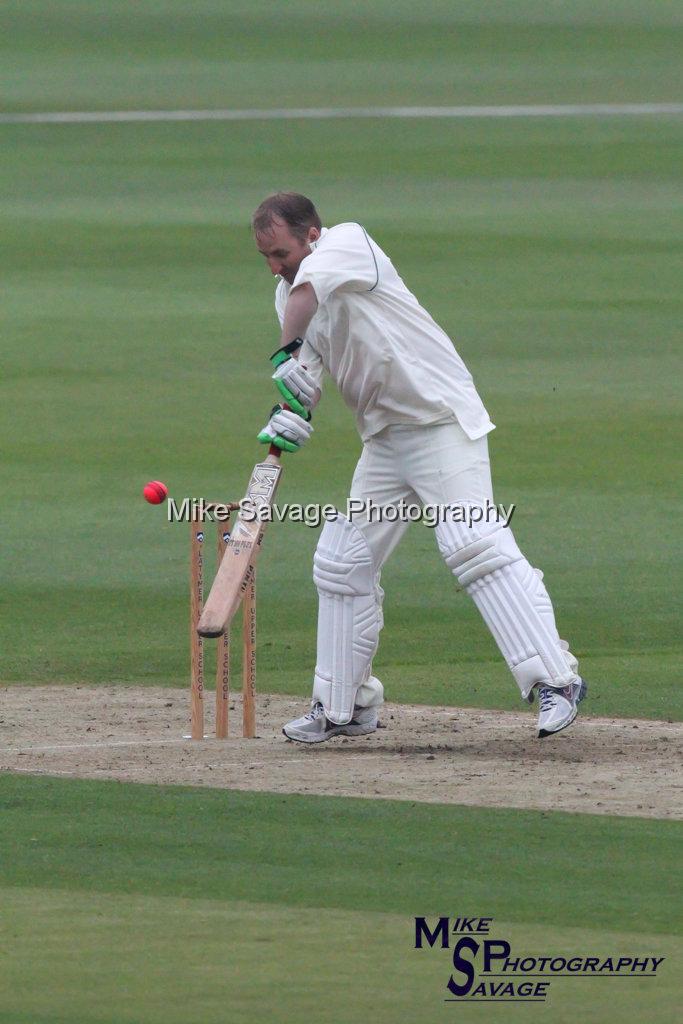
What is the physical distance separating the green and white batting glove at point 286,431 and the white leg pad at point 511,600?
0.59 metres

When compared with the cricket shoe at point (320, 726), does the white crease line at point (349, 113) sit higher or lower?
higher

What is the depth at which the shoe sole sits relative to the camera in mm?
7254

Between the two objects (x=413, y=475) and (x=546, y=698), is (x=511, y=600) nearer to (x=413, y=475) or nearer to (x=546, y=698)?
(x=546, y=698)

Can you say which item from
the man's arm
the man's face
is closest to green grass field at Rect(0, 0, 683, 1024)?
the man's arm

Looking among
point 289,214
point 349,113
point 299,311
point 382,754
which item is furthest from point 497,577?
point 349,113

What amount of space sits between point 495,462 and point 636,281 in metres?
6.02

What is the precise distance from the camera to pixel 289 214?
23.3 ft

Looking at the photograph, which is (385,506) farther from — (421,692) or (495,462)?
(495,462)

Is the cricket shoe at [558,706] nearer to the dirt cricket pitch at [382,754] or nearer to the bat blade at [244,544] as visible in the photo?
the dirt cricket pitch at [382,754]

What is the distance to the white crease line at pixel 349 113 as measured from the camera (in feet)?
84.6

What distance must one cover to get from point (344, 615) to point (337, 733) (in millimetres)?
420

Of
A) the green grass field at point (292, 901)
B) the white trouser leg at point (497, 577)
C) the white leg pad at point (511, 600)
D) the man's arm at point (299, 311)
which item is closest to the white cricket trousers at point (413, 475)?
the white trouser leg at point (497, 577)

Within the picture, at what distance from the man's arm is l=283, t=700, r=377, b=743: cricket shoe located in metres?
1.31

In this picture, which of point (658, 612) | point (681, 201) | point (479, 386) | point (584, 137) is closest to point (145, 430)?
point (479, 386)
